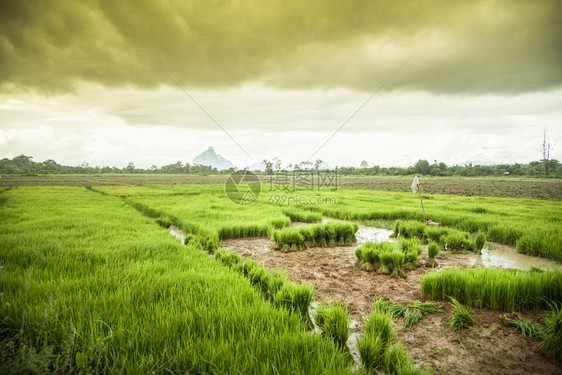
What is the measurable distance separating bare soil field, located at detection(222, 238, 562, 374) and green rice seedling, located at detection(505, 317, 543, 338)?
0.06 metres

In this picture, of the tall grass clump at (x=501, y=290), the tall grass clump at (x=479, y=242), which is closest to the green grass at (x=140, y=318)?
the tall grass clump at (x=501, y=290)

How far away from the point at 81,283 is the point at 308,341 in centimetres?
331

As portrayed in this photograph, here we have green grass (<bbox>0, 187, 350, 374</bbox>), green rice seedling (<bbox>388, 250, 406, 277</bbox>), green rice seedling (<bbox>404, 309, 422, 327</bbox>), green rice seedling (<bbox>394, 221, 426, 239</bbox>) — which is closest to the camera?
green grass (<bbox>0, 187, 350, 374</bbox>)

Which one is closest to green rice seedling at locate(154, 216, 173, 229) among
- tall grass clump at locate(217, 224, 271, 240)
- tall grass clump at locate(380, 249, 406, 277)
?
tall grass clump at locate(217, 224, 271, 240)

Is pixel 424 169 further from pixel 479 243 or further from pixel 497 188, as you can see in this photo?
pixel 479 243

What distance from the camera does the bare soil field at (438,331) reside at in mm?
2245

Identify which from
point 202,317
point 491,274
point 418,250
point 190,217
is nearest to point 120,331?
point 202,317

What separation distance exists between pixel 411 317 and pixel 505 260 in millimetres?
4609

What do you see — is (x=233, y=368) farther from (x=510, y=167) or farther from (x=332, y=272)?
(x=510, y=167)

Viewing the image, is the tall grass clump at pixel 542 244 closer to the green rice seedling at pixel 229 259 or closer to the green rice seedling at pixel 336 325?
the green rice seedling at pixel 336 325

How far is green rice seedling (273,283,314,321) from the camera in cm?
320

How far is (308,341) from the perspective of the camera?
237 centimetres

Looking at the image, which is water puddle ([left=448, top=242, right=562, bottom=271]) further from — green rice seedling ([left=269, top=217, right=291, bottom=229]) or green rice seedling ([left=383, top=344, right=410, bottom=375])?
green rice seedling ([left=269, top=217, right=291, bottom=229])

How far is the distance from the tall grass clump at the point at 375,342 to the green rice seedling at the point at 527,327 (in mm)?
1537
